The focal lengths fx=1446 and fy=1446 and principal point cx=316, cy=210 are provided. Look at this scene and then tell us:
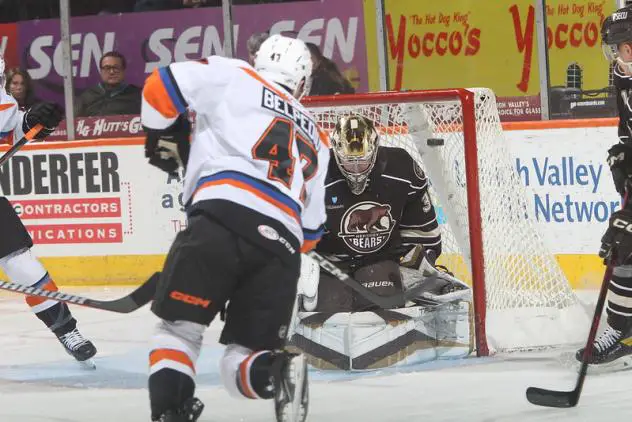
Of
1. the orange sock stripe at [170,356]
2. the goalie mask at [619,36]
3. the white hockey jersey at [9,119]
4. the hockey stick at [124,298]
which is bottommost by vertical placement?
the orange sock stripe at [170,356]

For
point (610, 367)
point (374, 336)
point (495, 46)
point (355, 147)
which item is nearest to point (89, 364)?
point (374, 336)

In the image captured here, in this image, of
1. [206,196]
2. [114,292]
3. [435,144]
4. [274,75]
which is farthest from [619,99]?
[114,292]

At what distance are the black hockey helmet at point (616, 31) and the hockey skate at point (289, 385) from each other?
1672mm

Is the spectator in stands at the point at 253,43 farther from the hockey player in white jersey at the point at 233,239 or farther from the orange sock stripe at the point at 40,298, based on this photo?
the hockey player in white jersey at the point at 233,239

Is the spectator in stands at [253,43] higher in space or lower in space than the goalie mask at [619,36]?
higher

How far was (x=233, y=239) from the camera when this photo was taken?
10.3ft

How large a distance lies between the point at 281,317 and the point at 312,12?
4.08 metres

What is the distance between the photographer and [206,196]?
3184 millimetres

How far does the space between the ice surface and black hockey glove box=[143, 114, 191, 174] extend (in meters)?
0.83

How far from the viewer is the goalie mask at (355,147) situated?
4.69 metres

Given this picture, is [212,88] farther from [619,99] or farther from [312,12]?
[312,12]

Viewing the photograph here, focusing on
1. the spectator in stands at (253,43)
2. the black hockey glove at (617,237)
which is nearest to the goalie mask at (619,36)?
the black hockey glove at (617,237)

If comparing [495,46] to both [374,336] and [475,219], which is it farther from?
[374,336]

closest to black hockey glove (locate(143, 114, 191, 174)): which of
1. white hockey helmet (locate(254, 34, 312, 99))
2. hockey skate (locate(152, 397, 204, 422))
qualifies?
white hockey helmet (locate(254, 34, 312, 99))
